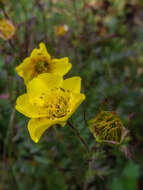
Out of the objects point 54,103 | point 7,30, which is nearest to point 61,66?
point 54,103

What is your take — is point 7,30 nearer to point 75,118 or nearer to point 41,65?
point 41,65

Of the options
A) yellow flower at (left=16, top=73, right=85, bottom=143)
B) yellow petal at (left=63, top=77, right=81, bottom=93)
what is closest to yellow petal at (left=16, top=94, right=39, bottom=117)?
yellow flower at (left=16, top=73, right=85, bottom=143)

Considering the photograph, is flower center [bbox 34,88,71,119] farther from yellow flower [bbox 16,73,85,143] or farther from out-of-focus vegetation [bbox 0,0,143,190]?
out-of-focus vegetation [bbox 0,0,143,190]

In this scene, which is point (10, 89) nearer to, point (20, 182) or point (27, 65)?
point (27, 65)

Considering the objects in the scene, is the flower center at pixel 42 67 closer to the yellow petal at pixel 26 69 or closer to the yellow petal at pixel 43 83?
the yellow petal at pixel 26 69

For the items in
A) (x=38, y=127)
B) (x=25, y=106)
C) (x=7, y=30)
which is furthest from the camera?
(x=7, y=30)

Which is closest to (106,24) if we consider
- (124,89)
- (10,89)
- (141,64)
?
(141,64)
